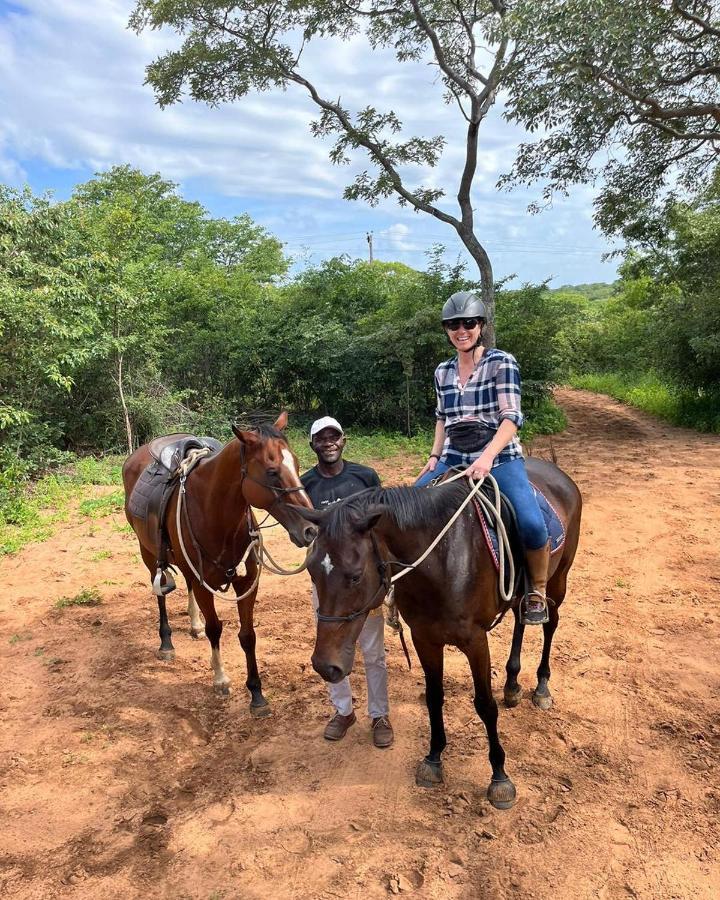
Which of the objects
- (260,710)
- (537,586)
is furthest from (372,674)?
(537,586)

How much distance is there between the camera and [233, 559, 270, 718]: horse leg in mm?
3883

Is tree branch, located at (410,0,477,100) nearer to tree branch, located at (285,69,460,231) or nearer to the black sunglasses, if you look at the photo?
tree branch, located at (285,69,460,231)

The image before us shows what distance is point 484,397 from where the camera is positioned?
301 cm

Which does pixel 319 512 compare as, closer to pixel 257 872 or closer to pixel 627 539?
pixel 257 872

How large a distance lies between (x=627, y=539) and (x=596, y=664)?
10.2ft

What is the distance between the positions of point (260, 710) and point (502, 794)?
68.3 inches

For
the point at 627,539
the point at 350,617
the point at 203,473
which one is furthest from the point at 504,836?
the point at 627,539

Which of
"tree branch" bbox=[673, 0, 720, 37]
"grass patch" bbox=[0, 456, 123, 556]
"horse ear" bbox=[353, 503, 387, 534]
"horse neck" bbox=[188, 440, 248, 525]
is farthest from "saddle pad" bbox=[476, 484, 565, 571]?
"tree branch" bbox=[673, 0, 720, 37]

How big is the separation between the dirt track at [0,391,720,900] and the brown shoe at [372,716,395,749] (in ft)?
0.22

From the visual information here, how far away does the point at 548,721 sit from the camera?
3.63 m

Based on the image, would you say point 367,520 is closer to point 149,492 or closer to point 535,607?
point 535,607

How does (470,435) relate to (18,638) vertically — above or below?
above

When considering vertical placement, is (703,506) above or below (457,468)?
below

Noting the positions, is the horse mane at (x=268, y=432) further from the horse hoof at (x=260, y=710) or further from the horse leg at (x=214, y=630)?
the horse hoof at (x=260, y=710)
